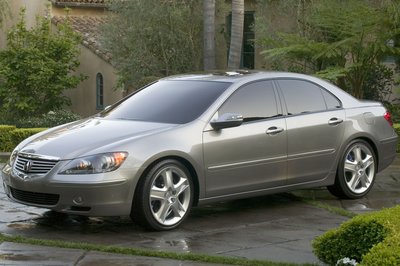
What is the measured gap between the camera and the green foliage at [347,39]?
54.7 ft

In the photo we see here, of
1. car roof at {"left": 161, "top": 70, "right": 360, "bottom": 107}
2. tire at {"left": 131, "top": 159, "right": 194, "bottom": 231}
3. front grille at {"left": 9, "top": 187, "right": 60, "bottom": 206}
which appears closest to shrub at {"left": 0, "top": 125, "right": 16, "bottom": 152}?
car roof at {"left": 161, "top": 70, "right": 360, "bottom": 107}

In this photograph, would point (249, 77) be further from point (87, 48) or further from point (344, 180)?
point (87, 48)

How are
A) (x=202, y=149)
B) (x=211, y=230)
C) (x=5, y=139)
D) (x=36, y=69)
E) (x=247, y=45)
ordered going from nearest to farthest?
(x=211, y=230)
(x=202, y=149)
(x=5, y=139)
(x=36, y=69)
(x=247, y=45)

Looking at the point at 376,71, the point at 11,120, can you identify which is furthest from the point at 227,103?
the point at 11,120

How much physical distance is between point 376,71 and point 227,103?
11.8 metres

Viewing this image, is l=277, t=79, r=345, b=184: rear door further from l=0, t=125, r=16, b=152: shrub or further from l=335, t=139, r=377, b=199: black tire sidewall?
l=0, t=125, r=16, b=152: shrub

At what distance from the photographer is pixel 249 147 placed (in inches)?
360

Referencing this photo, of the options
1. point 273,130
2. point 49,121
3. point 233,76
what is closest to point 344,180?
point 273,130

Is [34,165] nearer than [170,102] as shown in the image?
Yes

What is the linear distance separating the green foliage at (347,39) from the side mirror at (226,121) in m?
7.87

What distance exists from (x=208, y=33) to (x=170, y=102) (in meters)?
10.5

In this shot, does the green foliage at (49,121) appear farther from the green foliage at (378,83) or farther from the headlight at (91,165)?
the headlight at (91,165)

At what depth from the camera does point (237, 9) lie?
18.8 m

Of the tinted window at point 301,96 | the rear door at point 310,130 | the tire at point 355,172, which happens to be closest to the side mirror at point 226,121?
the rear door at point 310,130
